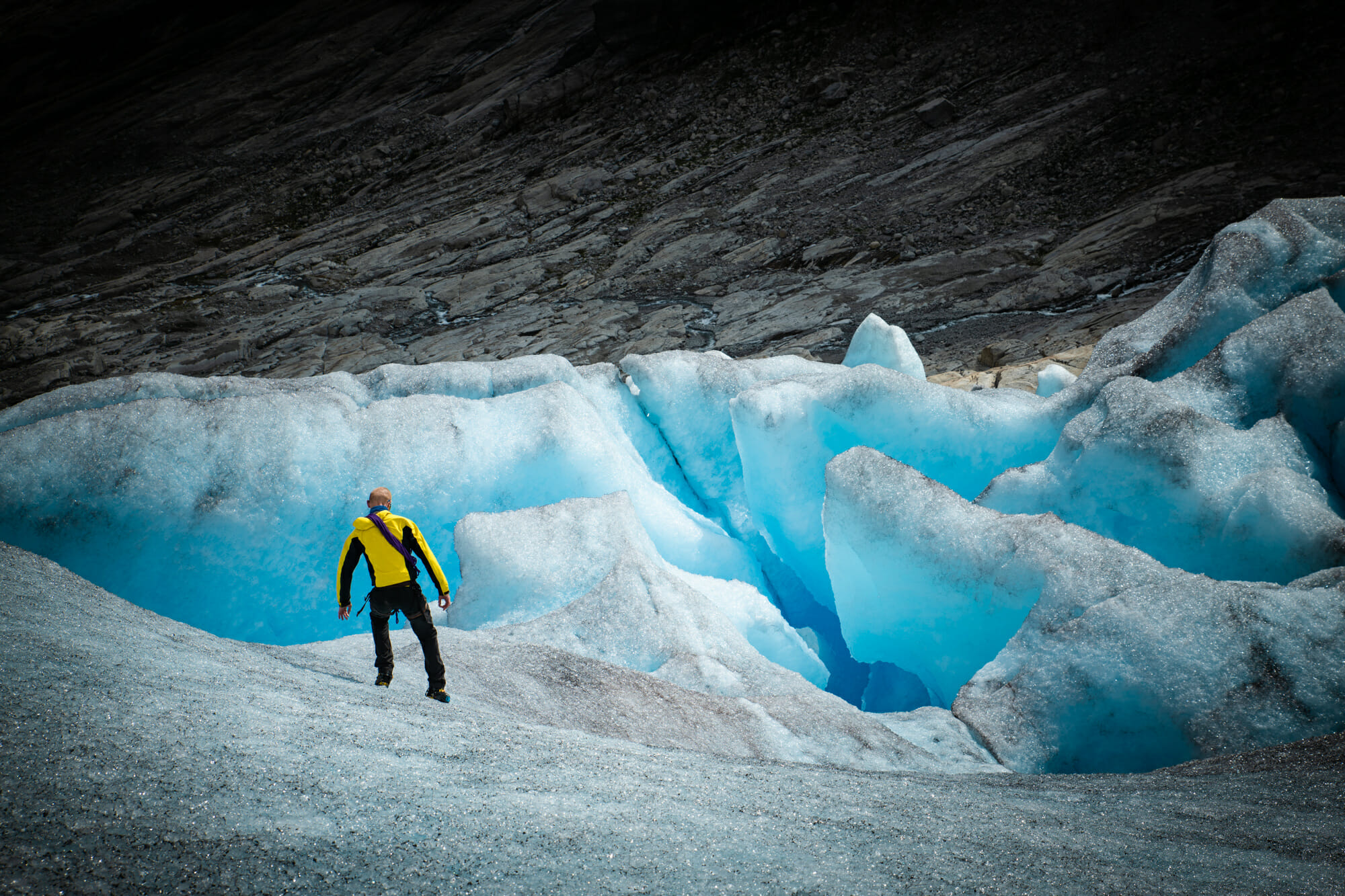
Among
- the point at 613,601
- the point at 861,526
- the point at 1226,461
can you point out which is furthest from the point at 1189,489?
the point at 613,601

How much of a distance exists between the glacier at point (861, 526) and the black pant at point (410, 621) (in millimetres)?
624

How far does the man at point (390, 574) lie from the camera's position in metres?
3.44

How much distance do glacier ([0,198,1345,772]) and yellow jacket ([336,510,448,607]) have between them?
639mm

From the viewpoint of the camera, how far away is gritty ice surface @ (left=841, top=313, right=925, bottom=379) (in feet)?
27.0

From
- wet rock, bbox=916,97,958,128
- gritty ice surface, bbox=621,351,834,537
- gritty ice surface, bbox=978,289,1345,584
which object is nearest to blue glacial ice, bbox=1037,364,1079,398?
gritty ice surface, bbox=978,289,1345,584

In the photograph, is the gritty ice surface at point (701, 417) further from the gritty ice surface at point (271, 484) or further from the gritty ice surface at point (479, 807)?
the gritty ice surface at point (479, 807)

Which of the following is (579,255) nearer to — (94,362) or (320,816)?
(94,362)

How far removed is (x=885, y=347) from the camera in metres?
8.27

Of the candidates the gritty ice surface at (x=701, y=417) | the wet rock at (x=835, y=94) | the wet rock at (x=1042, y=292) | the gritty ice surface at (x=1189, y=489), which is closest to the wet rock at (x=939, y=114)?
the wet rock at (x=835, y=94)

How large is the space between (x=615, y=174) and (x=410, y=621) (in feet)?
61.3

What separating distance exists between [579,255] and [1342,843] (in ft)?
56.4

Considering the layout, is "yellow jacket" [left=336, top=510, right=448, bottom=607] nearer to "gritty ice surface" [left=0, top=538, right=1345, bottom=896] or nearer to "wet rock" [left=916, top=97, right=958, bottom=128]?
"gritty ice surface" [left=0, top=538, right=1345, bottom=896]

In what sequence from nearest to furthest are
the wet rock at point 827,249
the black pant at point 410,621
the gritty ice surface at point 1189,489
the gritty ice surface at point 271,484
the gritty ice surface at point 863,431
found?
the black pant at point 410,621
the gritty ice surface at point 1189,489
the gritty ice surface at point 271,484
the gritty ice surface at point 863,431
the wet rock at point 827,249

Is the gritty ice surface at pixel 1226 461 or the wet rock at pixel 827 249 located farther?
the wet rock at pixel 827 249
